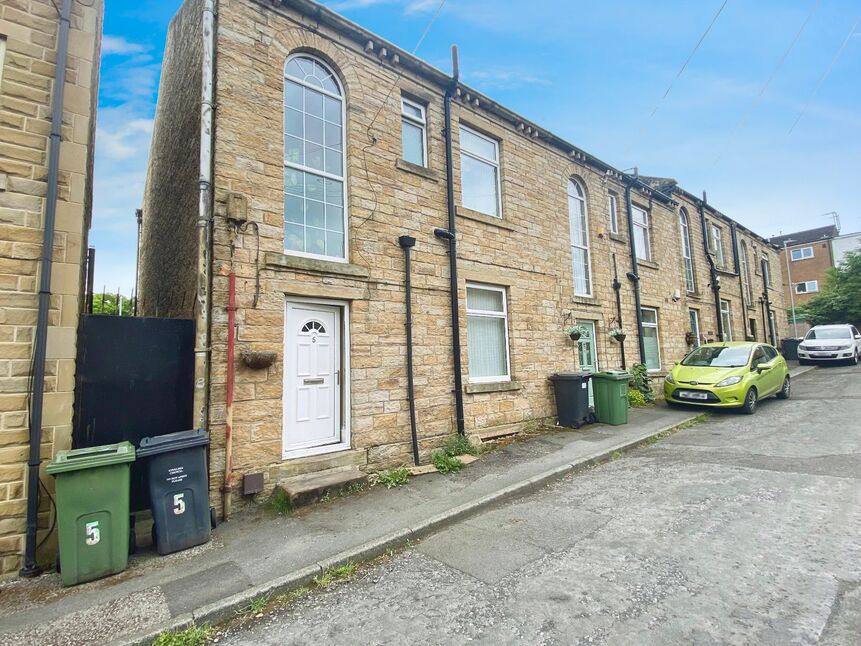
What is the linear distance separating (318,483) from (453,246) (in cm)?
447

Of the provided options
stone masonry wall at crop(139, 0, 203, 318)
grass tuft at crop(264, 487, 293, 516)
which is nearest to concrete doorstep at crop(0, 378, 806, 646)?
grass tuft at crop(264, 487, 293, 516)

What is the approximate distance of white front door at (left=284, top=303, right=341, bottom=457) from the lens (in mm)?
5738

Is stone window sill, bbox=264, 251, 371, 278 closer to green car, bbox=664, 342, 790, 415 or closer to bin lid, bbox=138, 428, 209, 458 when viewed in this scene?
bin lid, bbox=138, 428, 209, 458

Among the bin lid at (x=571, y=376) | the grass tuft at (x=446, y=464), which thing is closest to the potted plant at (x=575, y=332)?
the bin lid at (x=571, y=376)

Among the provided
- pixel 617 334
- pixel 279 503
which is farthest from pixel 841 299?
pixel 279 503

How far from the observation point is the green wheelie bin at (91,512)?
11.8ft

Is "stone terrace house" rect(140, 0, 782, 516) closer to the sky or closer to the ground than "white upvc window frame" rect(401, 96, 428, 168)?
closer to the ground

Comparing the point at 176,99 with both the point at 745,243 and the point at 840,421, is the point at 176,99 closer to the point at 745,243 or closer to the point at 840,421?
the point at 840,421

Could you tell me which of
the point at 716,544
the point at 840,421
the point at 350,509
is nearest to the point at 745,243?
the point at 840,421

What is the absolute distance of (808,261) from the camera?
127 ft

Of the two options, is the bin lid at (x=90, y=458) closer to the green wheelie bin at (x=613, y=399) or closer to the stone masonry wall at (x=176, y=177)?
the stone masonry wall at (x=176, y=177)

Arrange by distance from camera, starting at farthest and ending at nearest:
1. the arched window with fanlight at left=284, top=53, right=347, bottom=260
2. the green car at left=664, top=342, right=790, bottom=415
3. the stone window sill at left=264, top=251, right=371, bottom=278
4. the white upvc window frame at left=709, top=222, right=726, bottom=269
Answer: the white upvc window frame at left=709, top=222, right=726, bottom=269, the green car at left=664, top=342, right=790, bottom=415, the arched window with fanlight at left=284, top=53, right=347, bottom=260, the stone window sill at left=264, top=251, right=371, bottom=278

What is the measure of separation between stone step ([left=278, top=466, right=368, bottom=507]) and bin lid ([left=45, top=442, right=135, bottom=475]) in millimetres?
1761

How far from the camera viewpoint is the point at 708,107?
7402 millimetres
